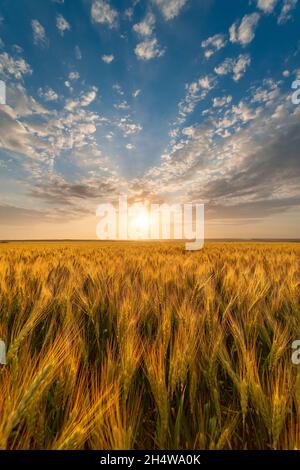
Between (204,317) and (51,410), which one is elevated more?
(204,317)

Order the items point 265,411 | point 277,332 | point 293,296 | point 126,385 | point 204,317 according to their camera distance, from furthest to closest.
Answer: point 293,296
point 204,317
point 277,332
point 126,385
point 265,411

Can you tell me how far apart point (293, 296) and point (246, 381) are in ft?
5.87

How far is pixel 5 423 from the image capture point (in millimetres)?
794

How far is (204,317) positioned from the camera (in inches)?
67.5

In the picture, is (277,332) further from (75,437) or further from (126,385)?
(75,437)

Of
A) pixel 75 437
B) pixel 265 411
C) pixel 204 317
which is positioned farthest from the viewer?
pixel 204 317

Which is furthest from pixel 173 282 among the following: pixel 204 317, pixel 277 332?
pixel 277 332

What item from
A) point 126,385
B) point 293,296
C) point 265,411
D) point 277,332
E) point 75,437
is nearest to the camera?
point 75,437

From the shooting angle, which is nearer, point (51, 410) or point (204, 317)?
point (51, 410)

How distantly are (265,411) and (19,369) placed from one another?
1.09 meters
